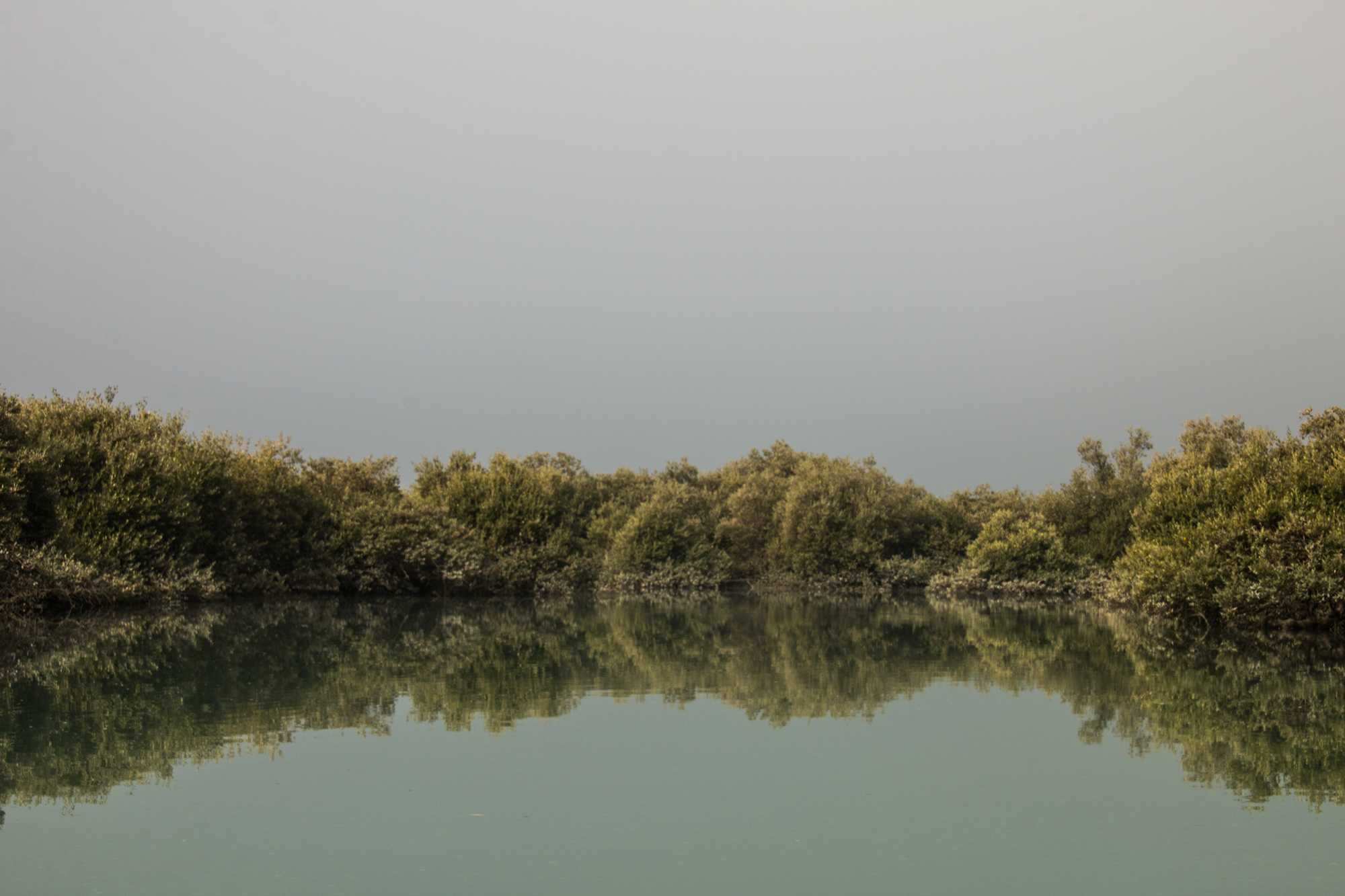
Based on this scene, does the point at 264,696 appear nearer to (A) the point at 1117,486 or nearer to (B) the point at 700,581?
(B) the point at 700,581

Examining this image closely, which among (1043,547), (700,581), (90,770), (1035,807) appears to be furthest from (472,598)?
(1035,807)

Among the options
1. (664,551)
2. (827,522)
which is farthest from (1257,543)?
(664,551)

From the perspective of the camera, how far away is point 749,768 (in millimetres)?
9898

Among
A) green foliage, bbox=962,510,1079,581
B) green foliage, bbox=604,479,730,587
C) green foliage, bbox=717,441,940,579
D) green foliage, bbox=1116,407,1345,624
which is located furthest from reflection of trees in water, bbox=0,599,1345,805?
green foliage, bbox=717,441,940,579

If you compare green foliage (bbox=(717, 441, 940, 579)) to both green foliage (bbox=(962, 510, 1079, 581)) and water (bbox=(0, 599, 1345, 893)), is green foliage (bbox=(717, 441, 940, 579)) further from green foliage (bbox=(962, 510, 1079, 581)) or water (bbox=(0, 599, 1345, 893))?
water (bbox=(0, 599, 1345, 893))

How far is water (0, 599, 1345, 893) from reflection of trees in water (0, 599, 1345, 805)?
90mm

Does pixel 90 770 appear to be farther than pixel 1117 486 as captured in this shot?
No

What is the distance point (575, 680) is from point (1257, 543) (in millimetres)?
16273

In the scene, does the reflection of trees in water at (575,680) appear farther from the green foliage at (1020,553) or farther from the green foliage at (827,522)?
the green foliage at (827,522)

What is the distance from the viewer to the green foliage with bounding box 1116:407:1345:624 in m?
22.0

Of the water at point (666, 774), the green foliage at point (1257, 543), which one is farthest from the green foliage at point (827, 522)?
the water at point (666, 774)

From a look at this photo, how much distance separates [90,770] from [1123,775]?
9.89 metres

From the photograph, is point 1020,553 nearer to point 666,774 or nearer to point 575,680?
point 575,680

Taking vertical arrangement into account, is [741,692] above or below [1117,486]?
below
